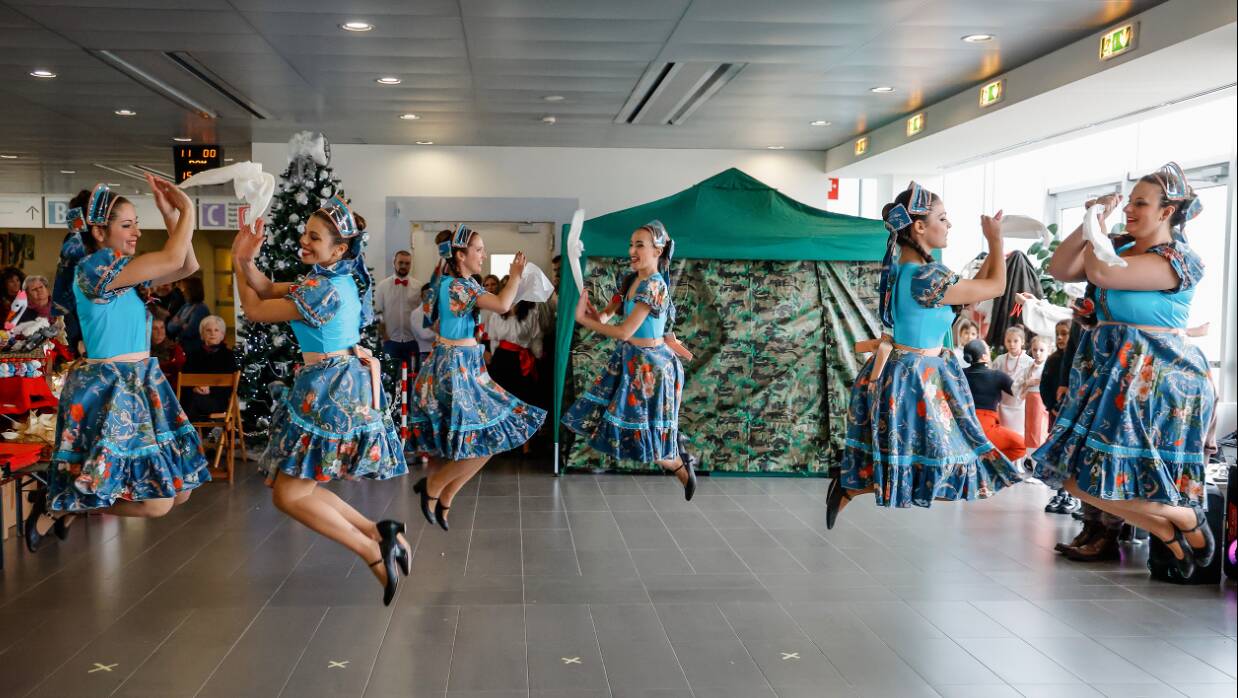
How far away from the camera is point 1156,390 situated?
13.8 feet

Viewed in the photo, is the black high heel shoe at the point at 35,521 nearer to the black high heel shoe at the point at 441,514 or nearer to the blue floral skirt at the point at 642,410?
the black high heel shoe at the point at 441,514

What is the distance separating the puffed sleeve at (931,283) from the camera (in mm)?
4473

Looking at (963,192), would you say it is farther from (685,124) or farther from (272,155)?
(272,155)

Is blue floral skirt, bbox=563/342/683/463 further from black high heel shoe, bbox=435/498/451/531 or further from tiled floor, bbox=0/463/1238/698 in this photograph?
black high heel shoe, bbox=435/498/451/531

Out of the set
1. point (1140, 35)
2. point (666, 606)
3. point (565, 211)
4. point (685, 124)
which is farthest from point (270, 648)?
point (565, 211)

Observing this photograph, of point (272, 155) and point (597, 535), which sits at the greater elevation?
point (272, 155)

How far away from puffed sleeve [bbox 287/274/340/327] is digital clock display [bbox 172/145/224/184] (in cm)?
780

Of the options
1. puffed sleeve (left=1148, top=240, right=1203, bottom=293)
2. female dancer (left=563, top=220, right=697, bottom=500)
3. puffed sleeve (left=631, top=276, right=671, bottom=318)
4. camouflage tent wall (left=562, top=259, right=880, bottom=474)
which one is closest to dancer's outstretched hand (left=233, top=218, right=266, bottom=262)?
female dancer (left=563, top=220, right=697, bottom=500)

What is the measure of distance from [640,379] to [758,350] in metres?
2.57

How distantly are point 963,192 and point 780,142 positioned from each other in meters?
2.50

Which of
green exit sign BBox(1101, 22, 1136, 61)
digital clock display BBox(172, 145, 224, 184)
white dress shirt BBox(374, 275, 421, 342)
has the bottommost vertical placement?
white dress shirt BBox(374, 275, 421, 342)

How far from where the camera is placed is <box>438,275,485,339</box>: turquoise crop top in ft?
18.4

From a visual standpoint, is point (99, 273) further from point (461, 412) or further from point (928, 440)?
point (928, 440)

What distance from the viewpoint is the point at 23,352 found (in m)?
7.61
